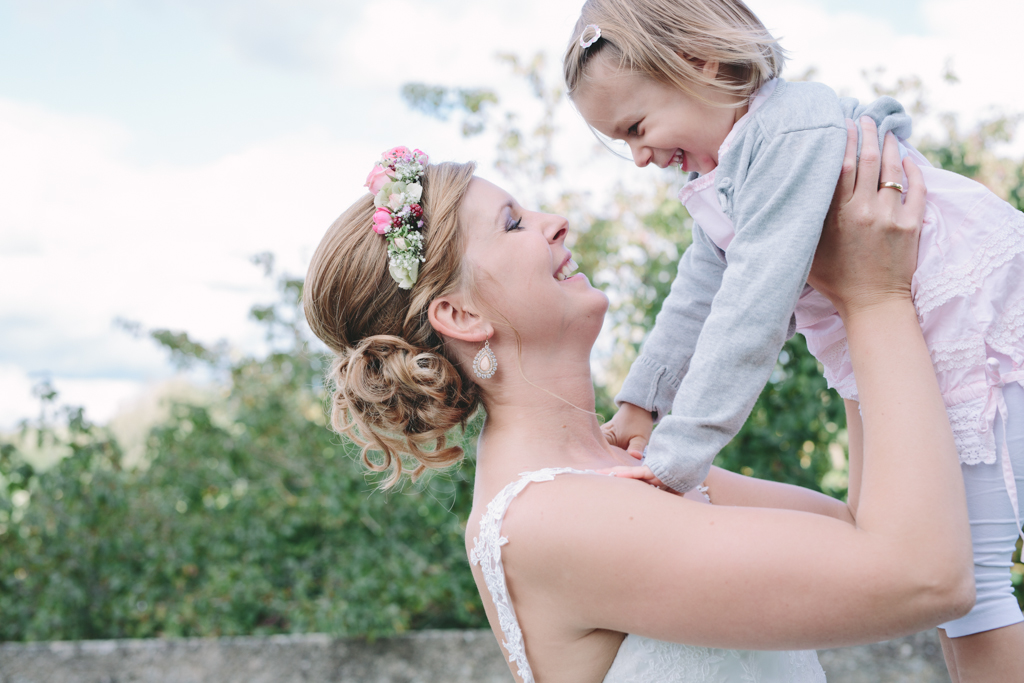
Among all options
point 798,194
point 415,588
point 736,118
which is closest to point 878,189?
point 798,194

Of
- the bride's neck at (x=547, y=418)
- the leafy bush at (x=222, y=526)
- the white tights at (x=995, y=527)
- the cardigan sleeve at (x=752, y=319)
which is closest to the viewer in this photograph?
the cardigan sleeve at (x=752, y=319)

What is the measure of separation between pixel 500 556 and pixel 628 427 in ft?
2.15

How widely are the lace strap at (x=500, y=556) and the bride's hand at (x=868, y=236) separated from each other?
0.62 meters

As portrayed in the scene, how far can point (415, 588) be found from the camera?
3551mm

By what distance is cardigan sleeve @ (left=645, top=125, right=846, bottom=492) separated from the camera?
139cm

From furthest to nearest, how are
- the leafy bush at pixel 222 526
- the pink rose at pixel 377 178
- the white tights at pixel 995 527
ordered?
the leafy bush at pixel 222 526, the pink rose at pixel 377 178, the white tights at pixel 995 527

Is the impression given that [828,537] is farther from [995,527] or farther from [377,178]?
[377,178]

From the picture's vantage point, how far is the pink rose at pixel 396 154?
77.0 inches

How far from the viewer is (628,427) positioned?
6.75 ft

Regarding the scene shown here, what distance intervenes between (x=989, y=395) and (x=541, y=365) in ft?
Result: 3.04

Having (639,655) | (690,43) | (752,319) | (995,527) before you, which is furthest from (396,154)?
(995,527)

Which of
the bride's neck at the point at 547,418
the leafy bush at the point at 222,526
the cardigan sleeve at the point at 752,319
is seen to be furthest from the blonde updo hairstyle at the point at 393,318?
the leafy bush at the point at 222,526

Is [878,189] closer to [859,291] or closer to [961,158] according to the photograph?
[859,291]

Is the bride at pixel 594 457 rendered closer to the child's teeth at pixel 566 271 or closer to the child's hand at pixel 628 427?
the child's teeth at pixel 566 271
